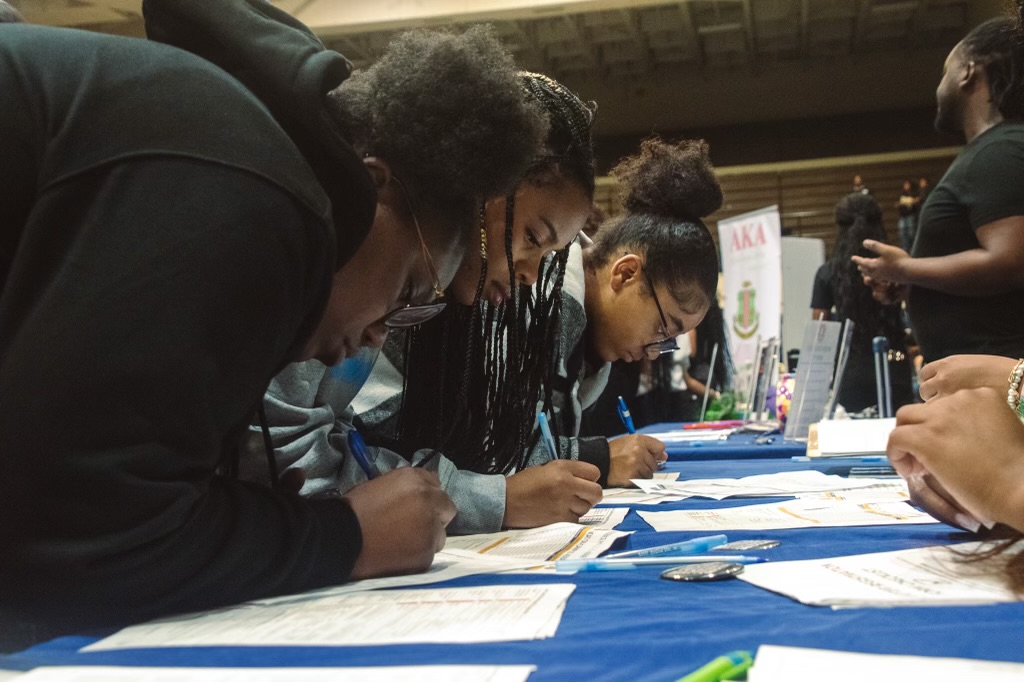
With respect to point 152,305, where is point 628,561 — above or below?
below

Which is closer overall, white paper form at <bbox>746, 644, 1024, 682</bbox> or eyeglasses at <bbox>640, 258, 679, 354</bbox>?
white paper form at <bbox>746, 644, 1024, 682</bbox>

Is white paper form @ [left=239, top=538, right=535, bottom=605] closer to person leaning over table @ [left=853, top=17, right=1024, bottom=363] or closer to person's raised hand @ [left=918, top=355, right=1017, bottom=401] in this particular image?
person's raised hand @ [left=918, top=355, right=1017, bottom=401]

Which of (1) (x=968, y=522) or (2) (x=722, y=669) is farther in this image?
(1) (x=968, y=522)

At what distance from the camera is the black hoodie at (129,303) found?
67 centimetres

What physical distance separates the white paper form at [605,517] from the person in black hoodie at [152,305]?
0.54 m

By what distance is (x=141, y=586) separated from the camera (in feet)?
2.44

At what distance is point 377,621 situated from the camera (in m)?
0.74

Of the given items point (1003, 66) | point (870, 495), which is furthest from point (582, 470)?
point (1003, 66)

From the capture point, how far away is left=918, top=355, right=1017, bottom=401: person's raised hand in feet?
4.24

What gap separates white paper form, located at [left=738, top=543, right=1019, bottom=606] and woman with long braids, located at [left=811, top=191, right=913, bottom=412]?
2806 millimetres

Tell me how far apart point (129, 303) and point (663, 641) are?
454mm

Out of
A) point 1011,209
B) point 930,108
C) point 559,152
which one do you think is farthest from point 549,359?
point 930,108

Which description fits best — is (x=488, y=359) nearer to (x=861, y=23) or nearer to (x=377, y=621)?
(x=377, y=621)

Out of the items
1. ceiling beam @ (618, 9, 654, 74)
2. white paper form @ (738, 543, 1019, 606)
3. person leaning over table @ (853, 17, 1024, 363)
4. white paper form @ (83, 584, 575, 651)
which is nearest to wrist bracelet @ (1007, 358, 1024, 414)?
white paper form @ (738, 543, 1019, 606)
